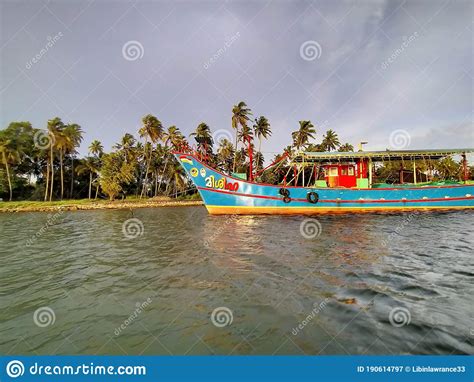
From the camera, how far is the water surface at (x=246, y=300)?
3465 mm

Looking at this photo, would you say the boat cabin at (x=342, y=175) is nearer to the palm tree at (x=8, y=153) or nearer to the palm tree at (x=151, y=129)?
the palm tree at (x=151, y=129)

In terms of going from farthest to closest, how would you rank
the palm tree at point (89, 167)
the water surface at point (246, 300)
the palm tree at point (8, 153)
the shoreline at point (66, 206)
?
the palm tree at point (89, 167)
the palm tree at point (8, 153)
the shoreline at point (66, 206)
the water surface at point (246, 300)

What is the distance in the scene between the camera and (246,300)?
15.4ft

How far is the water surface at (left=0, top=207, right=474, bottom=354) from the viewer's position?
3.46 meters

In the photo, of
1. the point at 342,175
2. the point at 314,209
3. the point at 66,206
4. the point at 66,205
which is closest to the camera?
the point at 314,209

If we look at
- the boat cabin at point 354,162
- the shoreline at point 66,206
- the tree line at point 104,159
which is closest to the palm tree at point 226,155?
the tree line at point 104,159

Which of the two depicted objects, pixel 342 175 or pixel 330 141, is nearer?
pixel 342 175

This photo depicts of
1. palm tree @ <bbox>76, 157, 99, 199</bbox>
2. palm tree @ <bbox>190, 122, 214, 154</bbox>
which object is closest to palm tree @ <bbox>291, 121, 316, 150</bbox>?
palm tree @ <bbox>190, 122, 214, 154</bbox>

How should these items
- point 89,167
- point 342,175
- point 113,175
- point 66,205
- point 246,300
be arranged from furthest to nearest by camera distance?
1. point 89,167
2. point 113,175
3. point 66,205
4. point 342,175
5. point 246,300

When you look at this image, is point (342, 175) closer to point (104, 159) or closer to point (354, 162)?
point (354, 162)

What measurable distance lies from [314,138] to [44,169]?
183 ft

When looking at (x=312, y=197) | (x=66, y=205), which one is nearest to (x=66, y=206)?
(x=66, y=205)

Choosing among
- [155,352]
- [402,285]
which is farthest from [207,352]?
[402,285]

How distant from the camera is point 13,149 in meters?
44.1
